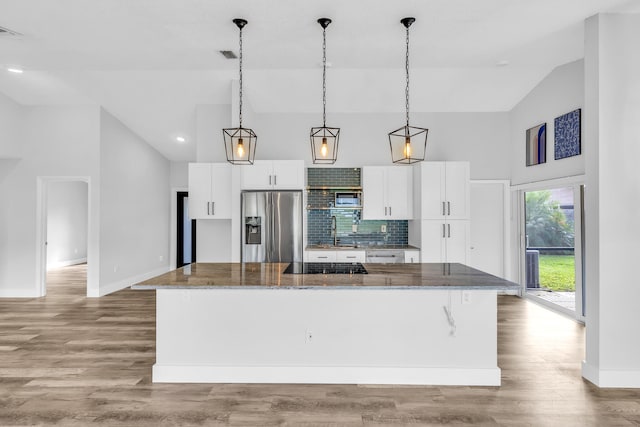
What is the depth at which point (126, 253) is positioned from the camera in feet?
23.3

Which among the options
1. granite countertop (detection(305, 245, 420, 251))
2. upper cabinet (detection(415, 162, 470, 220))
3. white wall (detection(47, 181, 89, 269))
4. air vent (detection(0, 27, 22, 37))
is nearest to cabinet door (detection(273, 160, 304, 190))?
granite countertop (detection(305, 245, 420, 251))

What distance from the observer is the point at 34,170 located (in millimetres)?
6324

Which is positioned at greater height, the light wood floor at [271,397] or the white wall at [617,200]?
the white wall at [617,200]

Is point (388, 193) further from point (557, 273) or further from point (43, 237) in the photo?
point (43, 237)

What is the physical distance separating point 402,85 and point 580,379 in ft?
13.3

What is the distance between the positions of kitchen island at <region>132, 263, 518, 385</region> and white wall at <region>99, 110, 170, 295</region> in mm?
4072

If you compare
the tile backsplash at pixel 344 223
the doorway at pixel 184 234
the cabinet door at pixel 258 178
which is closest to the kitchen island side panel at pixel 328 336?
the cabinet door at pixel 258 178

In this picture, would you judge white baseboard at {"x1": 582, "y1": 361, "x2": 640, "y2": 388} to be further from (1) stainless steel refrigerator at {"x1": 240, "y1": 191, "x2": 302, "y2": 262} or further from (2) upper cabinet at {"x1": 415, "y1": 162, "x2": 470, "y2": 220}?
(1) stainless steel refrigerator at {"x1": 240, "y1": 191, "x2": 302, "y2": 262}

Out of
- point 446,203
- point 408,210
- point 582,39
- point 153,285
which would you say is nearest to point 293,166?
point 408,210

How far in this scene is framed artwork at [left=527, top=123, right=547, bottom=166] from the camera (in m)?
5.42

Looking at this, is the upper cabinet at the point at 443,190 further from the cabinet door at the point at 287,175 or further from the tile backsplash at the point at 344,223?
the cabinet door at the point at 287,175

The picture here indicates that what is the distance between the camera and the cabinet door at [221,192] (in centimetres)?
577

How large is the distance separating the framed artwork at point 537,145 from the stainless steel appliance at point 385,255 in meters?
2.29

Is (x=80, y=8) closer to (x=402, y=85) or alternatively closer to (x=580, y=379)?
(x=402, y=85)
